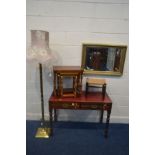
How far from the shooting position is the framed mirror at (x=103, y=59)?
277 centimetres

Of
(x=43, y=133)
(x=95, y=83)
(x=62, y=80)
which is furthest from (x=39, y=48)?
(x=43, y=133)

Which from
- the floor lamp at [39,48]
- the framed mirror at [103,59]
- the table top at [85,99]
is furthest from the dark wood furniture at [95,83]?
the floor lamp at [39,48]

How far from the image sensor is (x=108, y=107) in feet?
8.38

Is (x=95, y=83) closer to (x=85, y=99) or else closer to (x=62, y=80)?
(x=85, y=99)

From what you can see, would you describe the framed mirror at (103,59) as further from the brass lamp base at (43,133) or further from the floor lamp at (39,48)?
the brass lamp base at (43,133)

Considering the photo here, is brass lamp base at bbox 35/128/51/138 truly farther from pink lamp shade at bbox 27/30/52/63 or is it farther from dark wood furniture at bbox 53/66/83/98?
pink lamp shade at bbox 27/30/52/63

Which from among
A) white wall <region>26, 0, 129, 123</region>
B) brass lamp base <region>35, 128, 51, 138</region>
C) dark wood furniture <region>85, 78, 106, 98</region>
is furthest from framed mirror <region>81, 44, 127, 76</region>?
brass lamp base <region>35, 128, 51, 138</region>

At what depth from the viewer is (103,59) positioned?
9.23 feet

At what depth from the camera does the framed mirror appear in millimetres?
2768
